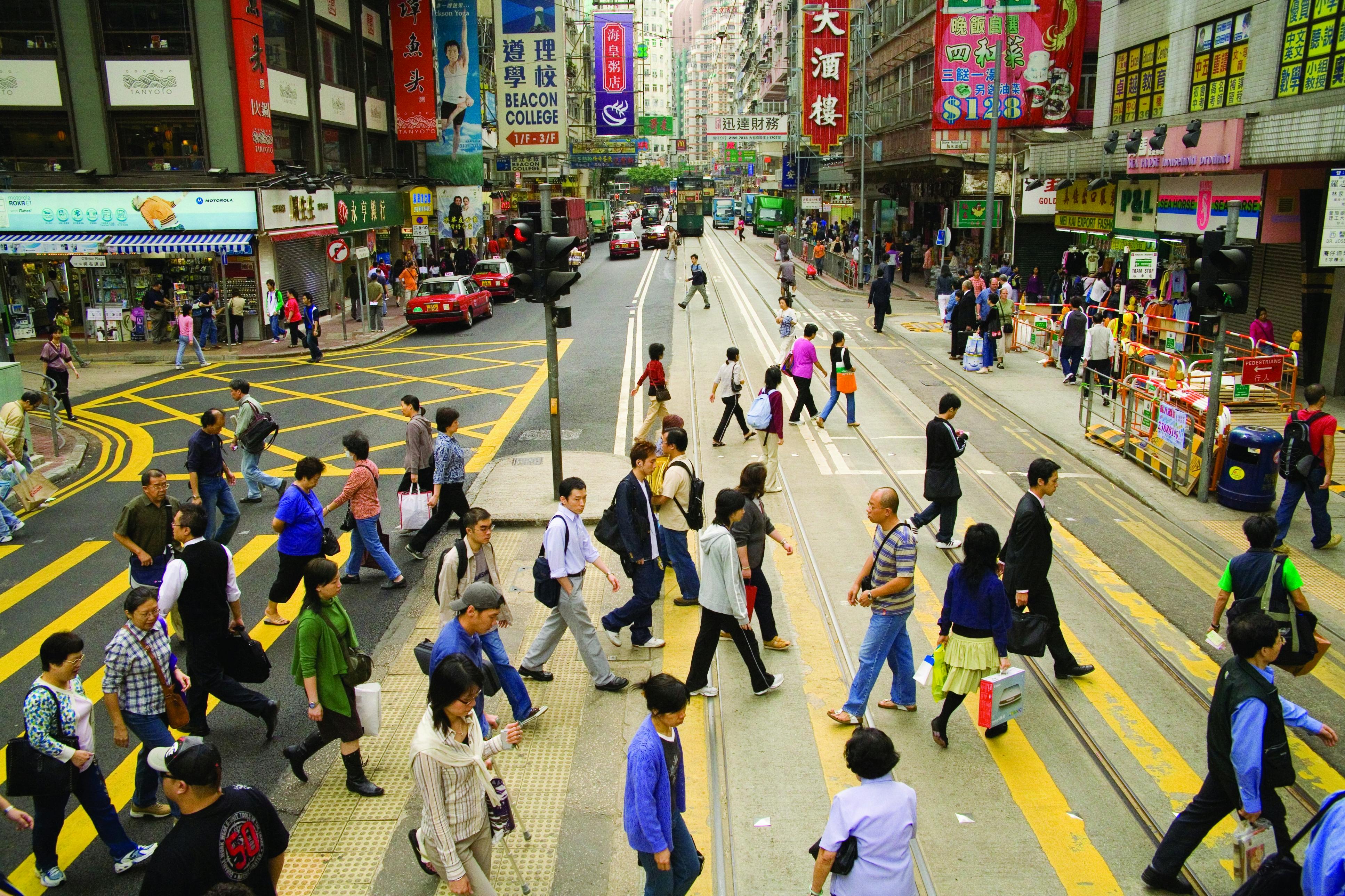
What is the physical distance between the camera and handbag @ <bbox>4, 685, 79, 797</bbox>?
17.3 feet

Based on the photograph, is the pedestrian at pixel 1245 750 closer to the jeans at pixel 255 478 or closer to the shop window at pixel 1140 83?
the jeans at pixel 255 478

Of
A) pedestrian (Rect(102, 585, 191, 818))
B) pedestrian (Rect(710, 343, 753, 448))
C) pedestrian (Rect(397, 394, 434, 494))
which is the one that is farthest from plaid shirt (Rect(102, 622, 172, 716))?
pedestrian (Rect(710, 343, 753, 448))

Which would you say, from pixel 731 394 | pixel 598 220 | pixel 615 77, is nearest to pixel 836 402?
pixel 731 394

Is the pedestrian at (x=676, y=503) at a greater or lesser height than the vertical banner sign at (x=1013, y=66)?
lesser

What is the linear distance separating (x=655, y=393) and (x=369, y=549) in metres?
4.00

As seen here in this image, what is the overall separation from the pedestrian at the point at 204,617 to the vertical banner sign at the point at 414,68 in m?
35.2

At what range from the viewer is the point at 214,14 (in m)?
27.2

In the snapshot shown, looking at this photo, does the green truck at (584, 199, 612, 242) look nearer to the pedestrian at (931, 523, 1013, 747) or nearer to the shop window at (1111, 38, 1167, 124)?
the shop window at (1111, 38, 1167, 124)

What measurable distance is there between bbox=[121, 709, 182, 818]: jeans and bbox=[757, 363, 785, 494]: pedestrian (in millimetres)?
7493

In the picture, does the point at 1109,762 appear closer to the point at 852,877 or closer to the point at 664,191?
the point at 852,877

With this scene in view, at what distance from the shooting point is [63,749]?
533 cm

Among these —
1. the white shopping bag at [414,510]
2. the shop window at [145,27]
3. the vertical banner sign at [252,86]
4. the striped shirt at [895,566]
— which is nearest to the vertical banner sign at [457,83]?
the vertical banner sign at [252,86]

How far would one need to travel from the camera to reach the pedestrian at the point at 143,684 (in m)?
5.88

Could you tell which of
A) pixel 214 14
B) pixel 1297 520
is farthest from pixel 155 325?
pixel 1297 520
